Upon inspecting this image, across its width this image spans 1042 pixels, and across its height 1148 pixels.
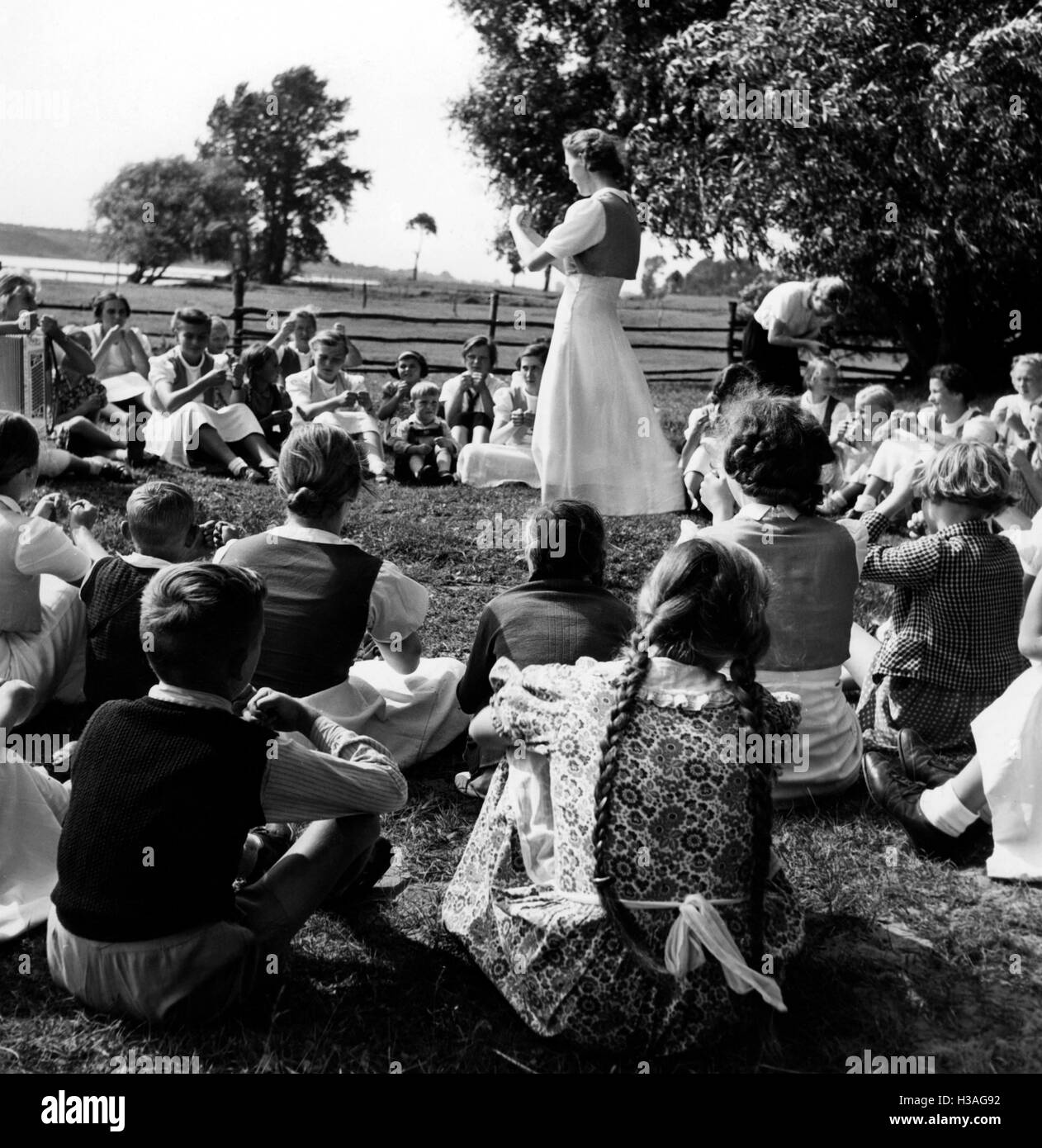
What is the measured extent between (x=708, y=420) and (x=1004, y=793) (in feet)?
13.4

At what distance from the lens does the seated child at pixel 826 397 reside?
888 cm

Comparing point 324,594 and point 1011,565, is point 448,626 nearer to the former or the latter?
point 324,594

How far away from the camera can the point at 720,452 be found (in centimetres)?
420

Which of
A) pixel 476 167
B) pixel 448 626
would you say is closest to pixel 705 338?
pixel 476 167

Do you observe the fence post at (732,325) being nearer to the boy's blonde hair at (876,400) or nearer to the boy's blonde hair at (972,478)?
the boy's blonde hair at (876,400)

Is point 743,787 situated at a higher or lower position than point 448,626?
higher

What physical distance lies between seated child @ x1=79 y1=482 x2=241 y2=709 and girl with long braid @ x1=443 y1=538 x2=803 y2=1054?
1600 millimetres

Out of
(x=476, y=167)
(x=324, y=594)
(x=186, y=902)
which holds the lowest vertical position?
(x=186, y=902)

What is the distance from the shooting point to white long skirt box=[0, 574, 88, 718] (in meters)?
4.36

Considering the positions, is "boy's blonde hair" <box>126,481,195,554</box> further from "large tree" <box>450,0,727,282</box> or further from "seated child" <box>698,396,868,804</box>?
"large tree" <box>450,0,727,282</box>

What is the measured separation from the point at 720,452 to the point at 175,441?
514 centimetres

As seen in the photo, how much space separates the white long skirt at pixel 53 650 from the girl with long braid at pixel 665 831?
217 cm

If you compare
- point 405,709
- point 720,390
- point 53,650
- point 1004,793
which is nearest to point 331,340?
point 720,390

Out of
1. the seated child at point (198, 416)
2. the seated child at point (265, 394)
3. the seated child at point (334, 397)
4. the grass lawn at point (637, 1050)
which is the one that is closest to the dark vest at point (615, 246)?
the seated child at point (334, 397)
